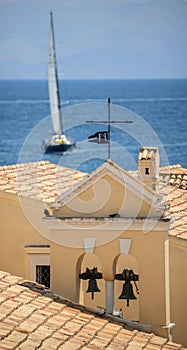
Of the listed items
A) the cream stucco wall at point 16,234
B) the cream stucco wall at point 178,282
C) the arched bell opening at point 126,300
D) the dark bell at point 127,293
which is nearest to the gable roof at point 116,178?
the dark bell at point 127,293

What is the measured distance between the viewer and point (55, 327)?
28.7 ft

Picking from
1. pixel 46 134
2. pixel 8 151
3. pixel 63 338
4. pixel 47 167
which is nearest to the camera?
pixel 63 338

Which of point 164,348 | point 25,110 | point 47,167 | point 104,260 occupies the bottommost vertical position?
point 164,348

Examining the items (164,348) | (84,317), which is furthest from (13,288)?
(164,348)

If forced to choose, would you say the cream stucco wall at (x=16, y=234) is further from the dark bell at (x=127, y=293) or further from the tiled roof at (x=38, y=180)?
the dark bell at (x=127, y=293)

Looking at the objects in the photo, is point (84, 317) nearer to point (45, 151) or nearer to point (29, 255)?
point (29, 255)

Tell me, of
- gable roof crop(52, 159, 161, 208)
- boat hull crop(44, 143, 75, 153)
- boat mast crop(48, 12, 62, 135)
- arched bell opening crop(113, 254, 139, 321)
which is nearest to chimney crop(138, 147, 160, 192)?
arched bell opening crop(113, 254, 139, 321)

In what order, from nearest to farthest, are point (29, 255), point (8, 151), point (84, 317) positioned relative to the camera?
point (84, 317), point (29, 255), point (8, 151)

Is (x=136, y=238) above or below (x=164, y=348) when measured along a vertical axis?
above

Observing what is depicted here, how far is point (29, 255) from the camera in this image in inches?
458

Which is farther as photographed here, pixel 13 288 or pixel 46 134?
pixel 46 134

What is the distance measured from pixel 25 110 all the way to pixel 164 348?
94762mm

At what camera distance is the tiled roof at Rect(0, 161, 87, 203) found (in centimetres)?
1216

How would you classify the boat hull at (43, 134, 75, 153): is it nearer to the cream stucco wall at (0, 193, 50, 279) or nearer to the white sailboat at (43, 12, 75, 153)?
the white sailboat at (43, 12, 75, 153)
